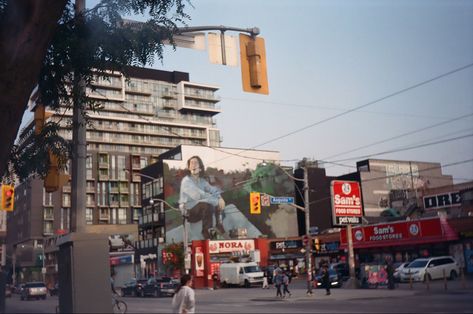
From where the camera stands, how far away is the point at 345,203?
37.6 m

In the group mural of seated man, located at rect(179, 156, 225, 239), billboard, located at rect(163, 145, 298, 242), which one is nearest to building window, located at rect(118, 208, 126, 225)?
billboard, located at rect(163, 145, 298, 242)

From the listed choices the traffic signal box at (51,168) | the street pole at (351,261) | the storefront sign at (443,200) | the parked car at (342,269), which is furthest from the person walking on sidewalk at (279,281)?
the storefront sign at (443,200)

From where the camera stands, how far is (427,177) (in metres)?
83.4

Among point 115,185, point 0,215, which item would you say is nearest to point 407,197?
point 115,185

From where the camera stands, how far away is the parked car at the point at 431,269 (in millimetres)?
37250

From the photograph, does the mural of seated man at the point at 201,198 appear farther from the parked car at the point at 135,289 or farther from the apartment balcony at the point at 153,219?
the parked car at the point at 135,289

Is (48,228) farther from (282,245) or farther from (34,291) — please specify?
(34,291)

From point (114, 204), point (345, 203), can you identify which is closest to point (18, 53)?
point (345, 203)

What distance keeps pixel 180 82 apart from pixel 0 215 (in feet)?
197

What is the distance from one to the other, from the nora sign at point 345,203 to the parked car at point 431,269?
4981 mm

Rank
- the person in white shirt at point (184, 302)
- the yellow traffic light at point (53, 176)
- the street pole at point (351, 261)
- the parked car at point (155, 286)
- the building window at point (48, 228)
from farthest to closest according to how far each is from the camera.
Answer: the building window at point (48, 228) → the parked car at point (155, 286) → the street pole at point (351, 261) → the yellow traffic light at point (53, 176) → the person in white shirt at point (184, 302)

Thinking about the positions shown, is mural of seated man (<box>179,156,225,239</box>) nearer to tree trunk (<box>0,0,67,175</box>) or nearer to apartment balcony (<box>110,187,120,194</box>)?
apartment balcony (<box>110,187,120,194</box>)

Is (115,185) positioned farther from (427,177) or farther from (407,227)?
(407,227)

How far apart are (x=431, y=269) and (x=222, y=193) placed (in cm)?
4229
